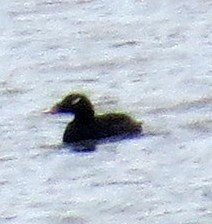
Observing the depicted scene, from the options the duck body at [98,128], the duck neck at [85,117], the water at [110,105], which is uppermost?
the duck neck at [85,117]

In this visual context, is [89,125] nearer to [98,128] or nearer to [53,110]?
[98,128]

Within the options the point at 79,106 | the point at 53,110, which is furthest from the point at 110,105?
the point at 79,106

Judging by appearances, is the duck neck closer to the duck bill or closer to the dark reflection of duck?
the dark reflection of duck

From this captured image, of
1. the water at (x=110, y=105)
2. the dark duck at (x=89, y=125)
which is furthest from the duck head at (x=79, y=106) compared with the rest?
the water at (x=110, y=105)

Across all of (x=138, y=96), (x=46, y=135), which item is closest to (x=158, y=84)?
(x=138, y=96)

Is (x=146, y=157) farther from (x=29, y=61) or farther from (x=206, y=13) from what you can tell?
(x=206, y=13)

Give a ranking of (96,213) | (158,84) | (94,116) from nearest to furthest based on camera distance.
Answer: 1. (96,213)
2. (94,116)
3. (158,84)

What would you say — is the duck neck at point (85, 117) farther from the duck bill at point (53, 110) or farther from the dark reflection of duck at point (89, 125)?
the duck bill at point (53, 110)
